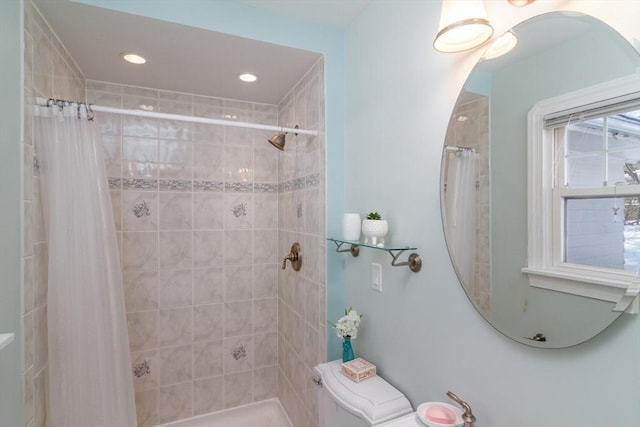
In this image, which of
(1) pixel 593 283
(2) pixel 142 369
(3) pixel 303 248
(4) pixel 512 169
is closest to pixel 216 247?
(3) pixel 303 248

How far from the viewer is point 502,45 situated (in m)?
0.88

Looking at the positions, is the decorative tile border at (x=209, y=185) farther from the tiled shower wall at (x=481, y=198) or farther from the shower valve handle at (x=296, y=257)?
the tiled shower wall at (x=481, y=198)

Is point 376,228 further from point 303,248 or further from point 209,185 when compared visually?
point 209,185

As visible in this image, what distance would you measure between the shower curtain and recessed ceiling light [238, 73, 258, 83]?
0.91 m

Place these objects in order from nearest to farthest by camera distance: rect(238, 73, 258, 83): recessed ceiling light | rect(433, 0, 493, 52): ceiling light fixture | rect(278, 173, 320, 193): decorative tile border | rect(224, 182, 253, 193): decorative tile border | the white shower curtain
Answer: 1. rect(433, 0, 493, 52): ceiling light fixture
2. the white shower curtain
3. rect(278, 173, 320, 193): decorative tile border
4. rect(238, 73, 258, 83): recessed ceiling light
5. rect(224, 182, 253, 193): decorative tile border

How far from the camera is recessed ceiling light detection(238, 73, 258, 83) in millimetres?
1966

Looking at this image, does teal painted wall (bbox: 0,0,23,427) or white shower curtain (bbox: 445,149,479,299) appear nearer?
white shower curtain (bbox: 445,149,479,299)

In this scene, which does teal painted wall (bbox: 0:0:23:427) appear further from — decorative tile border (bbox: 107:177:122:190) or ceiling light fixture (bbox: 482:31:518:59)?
ceiling light fixture (bbox: 482:31:518:59)

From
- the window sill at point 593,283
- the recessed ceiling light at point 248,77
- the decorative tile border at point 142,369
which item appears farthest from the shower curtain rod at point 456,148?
the decorative tile border at point 142,369

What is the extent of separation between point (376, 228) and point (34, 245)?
142 cm

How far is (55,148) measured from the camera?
4.41 ft

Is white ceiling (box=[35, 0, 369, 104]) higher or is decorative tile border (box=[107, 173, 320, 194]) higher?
white ceiling (box=[35, 0, 369, 104])

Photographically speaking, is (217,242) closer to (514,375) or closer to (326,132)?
(326,132)

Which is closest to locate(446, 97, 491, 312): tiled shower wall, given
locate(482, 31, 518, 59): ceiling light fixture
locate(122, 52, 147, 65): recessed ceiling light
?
locate(482, 31, 518, 59): ceiling light fixture
